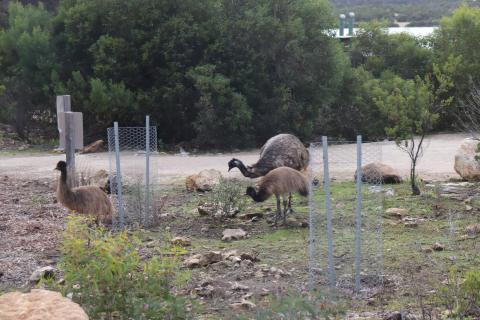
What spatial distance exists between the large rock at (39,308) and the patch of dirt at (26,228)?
2794 mm

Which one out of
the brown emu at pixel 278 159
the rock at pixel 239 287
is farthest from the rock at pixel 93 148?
the rock at pixel 239 287

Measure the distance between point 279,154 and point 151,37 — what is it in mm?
7699

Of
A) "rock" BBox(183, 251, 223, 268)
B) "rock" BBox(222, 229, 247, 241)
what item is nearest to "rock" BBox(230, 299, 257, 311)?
"rock" BBox(183, 251, 223, 268)

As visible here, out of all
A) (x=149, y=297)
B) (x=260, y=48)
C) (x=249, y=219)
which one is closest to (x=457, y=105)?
(x=260, y=48)

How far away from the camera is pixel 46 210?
1157 cm

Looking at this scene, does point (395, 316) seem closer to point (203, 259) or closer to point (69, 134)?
point (203, 259)

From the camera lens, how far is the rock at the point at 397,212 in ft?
34.7

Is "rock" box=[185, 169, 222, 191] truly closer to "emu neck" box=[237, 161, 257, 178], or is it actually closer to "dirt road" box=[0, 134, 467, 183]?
"emu neck" box=[237, 161, 257, 178]

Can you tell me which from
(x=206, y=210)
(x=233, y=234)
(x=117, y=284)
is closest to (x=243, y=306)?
(x=117, y=284)

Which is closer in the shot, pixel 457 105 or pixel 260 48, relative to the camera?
pixel 260 48

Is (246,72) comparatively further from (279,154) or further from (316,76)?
(279,154)

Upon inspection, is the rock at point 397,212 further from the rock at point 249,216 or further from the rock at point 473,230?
the rock at point 249,216

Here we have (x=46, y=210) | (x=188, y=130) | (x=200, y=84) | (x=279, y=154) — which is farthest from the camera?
(x=188, y=130)

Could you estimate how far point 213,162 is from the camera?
54.4 feet
